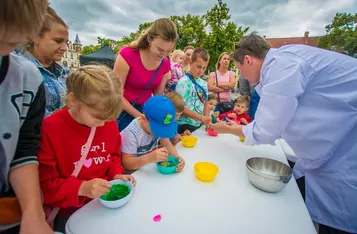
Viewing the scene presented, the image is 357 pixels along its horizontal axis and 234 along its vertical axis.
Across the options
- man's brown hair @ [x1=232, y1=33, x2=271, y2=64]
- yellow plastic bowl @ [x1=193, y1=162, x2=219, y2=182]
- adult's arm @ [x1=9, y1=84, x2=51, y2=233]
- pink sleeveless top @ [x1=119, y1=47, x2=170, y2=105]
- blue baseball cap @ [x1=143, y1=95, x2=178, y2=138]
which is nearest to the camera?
adult's arm @ [x1=9, y1=84, x2=51, y2=233]

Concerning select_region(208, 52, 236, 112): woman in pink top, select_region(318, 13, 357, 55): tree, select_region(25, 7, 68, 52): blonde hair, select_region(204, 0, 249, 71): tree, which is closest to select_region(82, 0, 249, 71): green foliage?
select_region(204, 0, 249, 71): tree

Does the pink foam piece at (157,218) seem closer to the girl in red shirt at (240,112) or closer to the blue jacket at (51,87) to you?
the blue jacket at (51,87)

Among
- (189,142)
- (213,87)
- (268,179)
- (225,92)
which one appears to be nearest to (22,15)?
(268,179)

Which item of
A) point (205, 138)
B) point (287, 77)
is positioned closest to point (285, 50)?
point (287, 77)

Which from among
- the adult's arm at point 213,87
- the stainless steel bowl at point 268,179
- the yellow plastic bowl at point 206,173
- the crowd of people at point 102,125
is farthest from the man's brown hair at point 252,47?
the adult's arm at point 213,87

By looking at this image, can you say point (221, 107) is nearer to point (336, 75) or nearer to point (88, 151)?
point (336, 75)

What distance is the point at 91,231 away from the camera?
0.74 meters

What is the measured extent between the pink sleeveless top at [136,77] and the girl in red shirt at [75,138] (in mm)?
731

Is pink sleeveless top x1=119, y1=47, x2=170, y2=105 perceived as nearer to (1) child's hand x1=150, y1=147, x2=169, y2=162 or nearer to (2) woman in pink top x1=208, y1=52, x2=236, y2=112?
(1) child's hand x1=150, y1=147, x2=169, y2=162

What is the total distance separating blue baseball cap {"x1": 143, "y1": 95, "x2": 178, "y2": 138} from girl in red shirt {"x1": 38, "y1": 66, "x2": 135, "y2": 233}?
11.3 inches

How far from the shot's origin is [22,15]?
19.4 inches

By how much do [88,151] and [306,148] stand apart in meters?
1.33

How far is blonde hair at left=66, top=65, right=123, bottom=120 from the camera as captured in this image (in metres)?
1.00

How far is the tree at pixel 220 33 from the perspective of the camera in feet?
36.5
